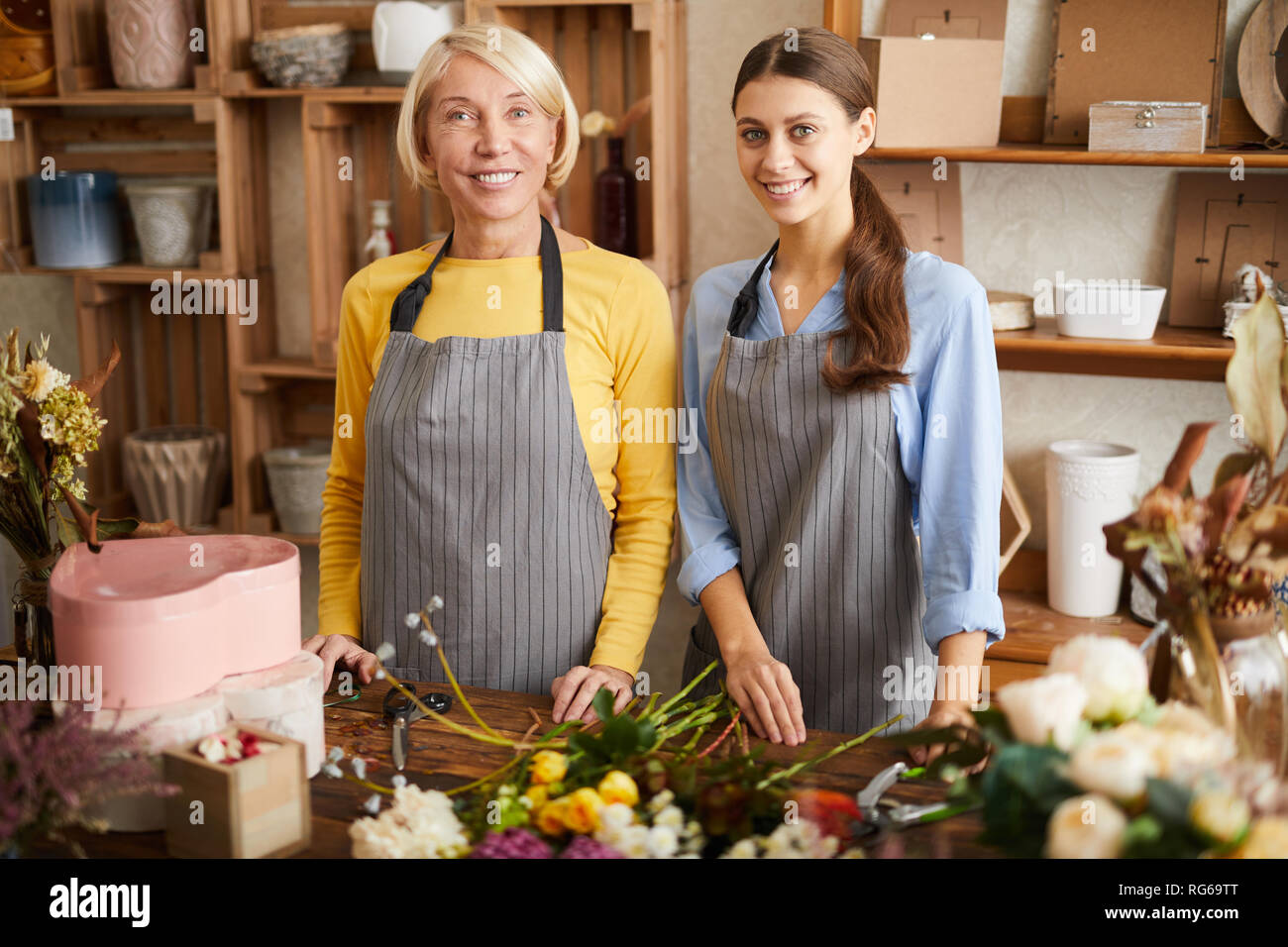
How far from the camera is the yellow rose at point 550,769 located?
1183mm

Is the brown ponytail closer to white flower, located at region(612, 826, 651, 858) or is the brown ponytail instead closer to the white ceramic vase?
white flower, located at region(612, 826, 651, 858)

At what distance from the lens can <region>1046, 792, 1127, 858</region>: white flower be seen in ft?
2.76

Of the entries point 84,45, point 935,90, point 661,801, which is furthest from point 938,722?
point 84,45

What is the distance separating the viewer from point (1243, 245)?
2586 mm

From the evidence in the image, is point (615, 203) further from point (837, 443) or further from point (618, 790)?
point (618, 790)

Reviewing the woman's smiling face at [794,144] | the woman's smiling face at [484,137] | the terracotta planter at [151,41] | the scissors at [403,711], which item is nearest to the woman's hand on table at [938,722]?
the scissors at [403,711]

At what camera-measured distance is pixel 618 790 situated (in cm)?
113

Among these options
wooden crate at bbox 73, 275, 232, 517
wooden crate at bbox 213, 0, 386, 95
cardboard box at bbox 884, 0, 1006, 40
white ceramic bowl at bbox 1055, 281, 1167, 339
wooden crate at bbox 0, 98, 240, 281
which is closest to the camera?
white ceramic bowl at bbox 1055, 281, 1167, 339

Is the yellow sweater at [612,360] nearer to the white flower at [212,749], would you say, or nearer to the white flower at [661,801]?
the white flower at [661,801]

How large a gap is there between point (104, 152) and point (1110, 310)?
9.02 ft

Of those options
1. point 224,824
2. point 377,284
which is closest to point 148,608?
point 224,824

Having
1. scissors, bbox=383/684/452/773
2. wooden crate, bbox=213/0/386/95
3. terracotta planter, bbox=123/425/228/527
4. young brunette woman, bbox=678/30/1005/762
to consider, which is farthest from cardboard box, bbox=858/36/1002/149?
terracotta planter, bbox=123/425/228/527

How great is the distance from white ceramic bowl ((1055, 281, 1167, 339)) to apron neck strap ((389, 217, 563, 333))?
1271 mm
